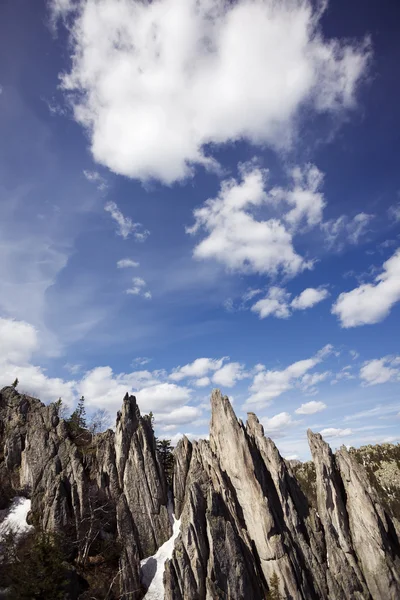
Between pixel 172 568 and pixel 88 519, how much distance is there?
588 inches

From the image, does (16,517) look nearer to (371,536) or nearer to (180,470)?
(180,470)

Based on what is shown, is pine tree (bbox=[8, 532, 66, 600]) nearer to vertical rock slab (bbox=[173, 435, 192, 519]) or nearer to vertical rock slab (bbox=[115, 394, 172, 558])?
vertical rock slab (bbox=[115, 394, 172, 558])

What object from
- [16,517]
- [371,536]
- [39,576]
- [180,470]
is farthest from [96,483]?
[371,536]

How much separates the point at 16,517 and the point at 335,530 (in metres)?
51.4

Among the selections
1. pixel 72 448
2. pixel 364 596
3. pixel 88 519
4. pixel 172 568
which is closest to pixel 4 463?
pixel 72 448

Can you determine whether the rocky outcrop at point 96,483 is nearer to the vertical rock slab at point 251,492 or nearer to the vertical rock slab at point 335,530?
the vertical rock slab at point 251,492

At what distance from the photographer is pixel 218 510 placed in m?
47.8

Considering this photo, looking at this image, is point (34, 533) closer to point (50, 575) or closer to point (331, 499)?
point (50, 575)

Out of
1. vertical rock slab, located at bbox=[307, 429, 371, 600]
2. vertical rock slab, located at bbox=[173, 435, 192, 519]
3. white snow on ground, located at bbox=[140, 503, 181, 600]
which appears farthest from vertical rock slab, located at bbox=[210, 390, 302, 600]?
white snow on ground, located at bbox=[140, 503, 181, 600]

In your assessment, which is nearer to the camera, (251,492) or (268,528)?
(268,528)

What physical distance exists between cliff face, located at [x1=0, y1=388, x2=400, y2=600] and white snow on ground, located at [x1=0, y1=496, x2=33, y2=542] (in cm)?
200

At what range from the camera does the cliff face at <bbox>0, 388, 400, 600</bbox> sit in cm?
4403

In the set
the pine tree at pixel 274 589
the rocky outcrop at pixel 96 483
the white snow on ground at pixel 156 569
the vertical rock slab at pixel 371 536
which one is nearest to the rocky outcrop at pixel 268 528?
the vertical rock slab at pixel 371 536

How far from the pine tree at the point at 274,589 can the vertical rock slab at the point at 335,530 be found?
27.3ft
